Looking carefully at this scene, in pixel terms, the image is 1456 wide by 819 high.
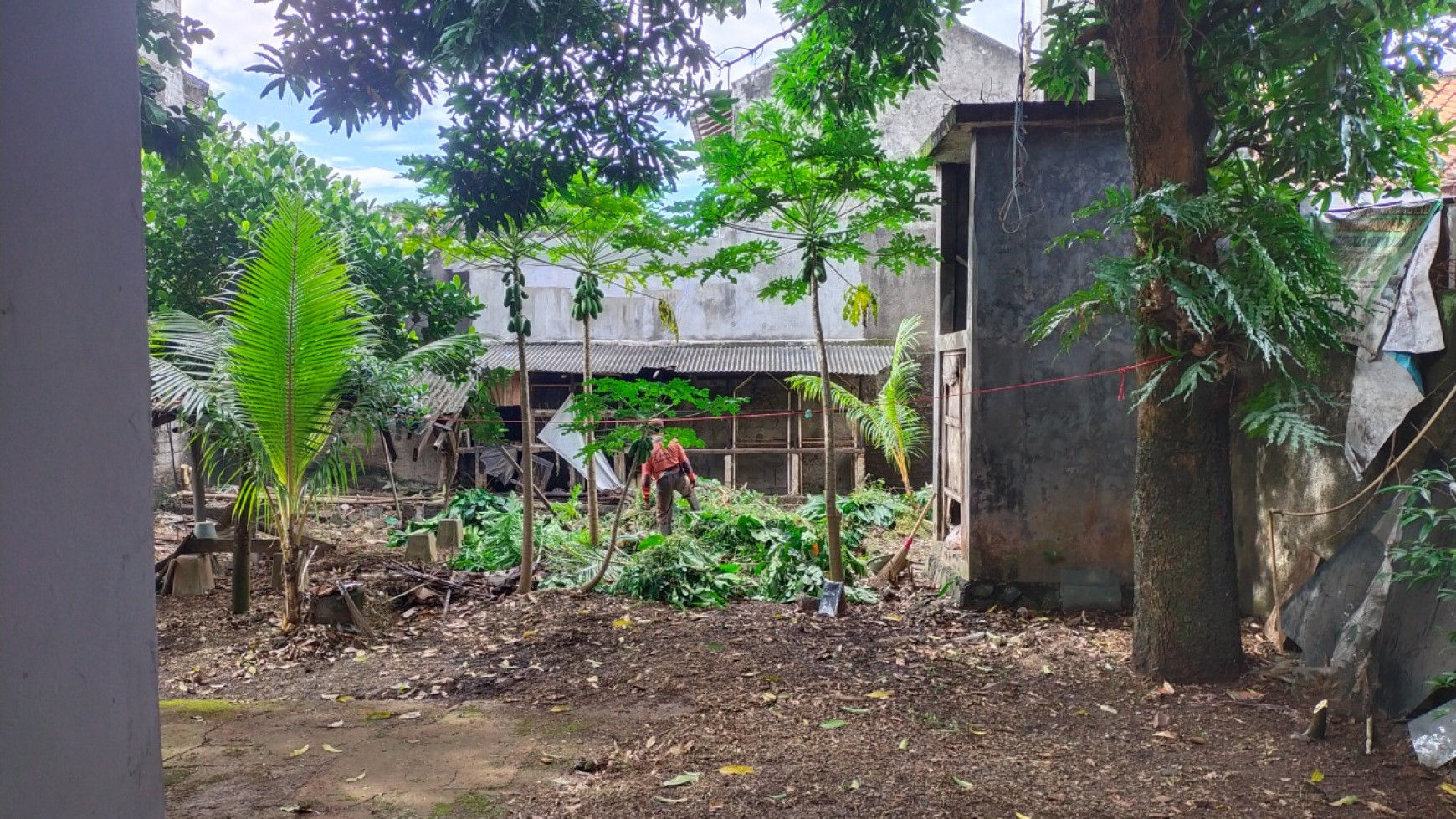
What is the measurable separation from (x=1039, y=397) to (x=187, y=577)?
7796 mm

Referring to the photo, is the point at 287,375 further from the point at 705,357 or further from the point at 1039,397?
the point at 705,357

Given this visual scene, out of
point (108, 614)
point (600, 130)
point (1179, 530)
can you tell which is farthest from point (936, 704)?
point (108, 614)

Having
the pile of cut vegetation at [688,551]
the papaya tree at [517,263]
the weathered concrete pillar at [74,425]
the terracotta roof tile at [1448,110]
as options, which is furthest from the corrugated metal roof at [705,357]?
the weathered concrete pillar at [74,425]

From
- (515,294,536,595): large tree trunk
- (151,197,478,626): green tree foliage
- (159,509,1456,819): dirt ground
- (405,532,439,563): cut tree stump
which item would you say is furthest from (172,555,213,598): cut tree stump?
(515,294,536,595): large tree trunk

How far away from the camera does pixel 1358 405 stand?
15.6 ft

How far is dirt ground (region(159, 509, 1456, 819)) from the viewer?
3.44 metres

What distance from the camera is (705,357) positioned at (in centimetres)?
1619

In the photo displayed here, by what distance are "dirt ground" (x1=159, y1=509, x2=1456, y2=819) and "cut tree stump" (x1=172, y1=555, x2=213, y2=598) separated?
1887 mm

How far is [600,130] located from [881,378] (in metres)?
11.9

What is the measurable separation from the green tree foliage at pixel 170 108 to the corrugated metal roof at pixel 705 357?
897 cm

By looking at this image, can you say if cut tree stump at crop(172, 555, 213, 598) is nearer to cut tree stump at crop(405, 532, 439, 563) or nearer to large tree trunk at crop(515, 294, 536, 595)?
cut tree stump at crop(405, 532, 439, 563)

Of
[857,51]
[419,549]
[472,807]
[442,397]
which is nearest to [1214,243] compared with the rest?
[857,51]

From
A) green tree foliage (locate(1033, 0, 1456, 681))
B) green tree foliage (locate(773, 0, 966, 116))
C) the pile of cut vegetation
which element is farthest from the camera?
the pile of cut vegetation

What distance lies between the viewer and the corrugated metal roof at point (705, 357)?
1557 cm
